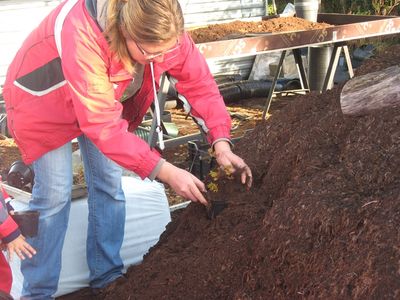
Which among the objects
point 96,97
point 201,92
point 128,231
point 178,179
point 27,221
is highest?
point 96,97

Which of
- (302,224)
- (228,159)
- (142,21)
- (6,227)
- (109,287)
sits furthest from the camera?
(109,287)

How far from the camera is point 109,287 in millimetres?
3631

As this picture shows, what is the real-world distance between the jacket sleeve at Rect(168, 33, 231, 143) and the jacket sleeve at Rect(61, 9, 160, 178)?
1.79ft

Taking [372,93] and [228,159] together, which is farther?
[228,159]

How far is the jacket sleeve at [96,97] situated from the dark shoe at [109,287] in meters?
1.09

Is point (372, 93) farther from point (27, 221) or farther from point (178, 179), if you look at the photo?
point (27, 221)

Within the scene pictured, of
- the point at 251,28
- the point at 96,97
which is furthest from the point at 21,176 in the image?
the point at 251,28

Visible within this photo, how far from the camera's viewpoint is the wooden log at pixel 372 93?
297 cm

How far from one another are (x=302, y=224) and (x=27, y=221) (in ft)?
4.96

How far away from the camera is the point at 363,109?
306cm

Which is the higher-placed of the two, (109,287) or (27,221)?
(27,221)

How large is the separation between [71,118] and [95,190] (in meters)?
0.70

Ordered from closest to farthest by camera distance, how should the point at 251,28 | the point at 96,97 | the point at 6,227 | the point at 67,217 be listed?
1. the point at 96,97
2. the point at 6,227
3. the point at 67,217
4. the point at 251,28

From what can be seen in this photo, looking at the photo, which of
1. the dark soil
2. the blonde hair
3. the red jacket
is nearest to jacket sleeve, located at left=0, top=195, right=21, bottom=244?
the red jacket
